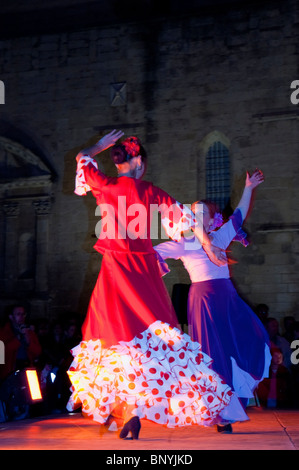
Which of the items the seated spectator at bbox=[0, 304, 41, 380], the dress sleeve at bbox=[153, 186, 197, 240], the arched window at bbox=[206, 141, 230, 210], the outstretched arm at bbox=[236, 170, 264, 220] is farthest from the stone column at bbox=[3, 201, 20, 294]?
the dress sleeve at bbox=[153, 186, 197, 240]

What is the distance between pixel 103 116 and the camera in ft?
55.9

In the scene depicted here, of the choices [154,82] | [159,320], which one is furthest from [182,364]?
[154,82]

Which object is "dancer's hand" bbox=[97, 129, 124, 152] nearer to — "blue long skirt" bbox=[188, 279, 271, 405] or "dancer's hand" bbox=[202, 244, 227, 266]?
"dancer's hand" bbox=[202, 244, 227, 266]

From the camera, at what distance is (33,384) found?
7820 mm

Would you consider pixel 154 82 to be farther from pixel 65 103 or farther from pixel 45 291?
pixel 45 291

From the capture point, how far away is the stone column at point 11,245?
17203 millimetres

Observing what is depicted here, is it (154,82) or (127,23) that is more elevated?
(127,23)

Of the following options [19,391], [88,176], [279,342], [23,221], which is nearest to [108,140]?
[88,176]

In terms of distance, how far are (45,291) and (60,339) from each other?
566 centimetres

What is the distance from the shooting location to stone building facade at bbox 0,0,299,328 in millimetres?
15531

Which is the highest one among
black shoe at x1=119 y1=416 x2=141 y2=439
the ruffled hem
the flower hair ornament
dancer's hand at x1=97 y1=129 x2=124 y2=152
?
dancer's hand at x1=97 y1=129 x2=124 y2=152

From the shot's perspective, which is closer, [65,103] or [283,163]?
[283,163]

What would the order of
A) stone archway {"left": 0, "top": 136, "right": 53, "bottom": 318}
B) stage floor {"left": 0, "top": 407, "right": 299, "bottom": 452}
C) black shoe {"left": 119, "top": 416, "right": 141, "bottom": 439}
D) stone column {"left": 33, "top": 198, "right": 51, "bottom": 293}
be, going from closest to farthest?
stage floor {"left": 0, "top": 407, "right": 299, "bottom": 452} < black shoe {"left": 119, "top": 416, "right": 141, "bottom": 439} < stone column {"left": 33, "top": 198, "right": 51, "bottom": 293} < stone archway {"left": 0, "top": 136, "right": 53, "bottom": 318}

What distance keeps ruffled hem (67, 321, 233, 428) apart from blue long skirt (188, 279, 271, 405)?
739mm
